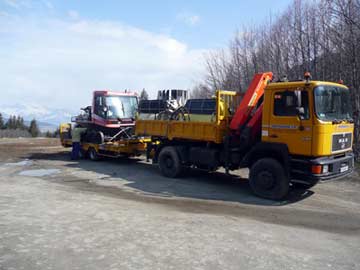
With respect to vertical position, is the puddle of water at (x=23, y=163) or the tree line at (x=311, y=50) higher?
the tree line at (x=311, y=50)

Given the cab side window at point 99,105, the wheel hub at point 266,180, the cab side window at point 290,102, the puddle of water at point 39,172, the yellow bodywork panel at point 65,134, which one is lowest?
the puddle of water at point 39,172

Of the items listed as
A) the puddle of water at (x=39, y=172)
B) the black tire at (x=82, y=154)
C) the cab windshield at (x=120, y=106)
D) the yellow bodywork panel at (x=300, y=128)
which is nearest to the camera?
the yellow bodywork panel at (x=300, y=128)

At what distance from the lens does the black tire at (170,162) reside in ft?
34.6

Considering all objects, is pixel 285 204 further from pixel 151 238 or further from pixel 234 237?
pixel 151 238

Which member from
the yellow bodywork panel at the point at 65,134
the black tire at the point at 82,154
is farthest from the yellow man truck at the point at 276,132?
the yellow bodywork panel at the point at 65,134

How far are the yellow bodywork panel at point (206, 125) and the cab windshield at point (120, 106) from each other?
3.93 meters

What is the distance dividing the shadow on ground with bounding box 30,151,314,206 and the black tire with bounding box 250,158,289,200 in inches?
7.3

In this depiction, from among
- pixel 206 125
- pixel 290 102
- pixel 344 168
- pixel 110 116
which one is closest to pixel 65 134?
pixel 110 116

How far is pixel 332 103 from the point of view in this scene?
25.2 ft

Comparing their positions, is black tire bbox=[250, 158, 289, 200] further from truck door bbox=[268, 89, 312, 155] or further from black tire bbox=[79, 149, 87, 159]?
black tire bbox=[79, 149, 87, 159]

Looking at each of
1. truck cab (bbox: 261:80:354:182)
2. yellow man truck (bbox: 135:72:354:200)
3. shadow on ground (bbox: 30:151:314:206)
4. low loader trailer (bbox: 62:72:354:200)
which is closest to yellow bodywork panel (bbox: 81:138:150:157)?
shadow on ground (bbox: 30:151:314:206)

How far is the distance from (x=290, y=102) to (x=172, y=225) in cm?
379

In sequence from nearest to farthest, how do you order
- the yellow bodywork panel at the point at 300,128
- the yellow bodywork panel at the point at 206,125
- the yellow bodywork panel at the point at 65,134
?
the yellow bodywork panel at the point at 300,128 < the yellow bodywork panel at the point at 206,125 < the yellow bodywork panel at the point at 65,134

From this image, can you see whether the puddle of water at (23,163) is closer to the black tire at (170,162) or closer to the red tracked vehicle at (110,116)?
the red tracked vehicle at (110,116)
